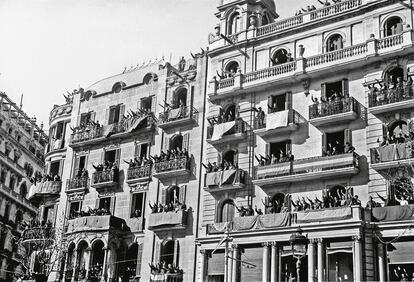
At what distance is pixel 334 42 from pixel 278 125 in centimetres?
711

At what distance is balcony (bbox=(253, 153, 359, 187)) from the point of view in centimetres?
3606

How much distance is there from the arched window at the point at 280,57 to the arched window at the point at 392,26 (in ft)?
24.1

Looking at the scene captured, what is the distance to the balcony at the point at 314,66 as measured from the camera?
37.1 m

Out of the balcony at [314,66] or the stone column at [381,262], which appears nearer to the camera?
the stone column at [381,262]

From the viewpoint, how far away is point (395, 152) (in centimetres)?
3447

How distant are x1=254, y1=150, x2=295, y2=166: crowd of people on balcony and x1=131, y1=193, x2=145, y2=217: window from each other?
35.3 feet

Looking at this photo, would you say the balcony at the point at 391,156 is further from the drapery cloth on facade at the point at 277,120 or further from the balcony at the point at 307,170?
the drapery cloth on facade at the point at 277,120

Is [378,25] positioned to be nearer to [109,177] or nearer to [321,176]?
[321,176]

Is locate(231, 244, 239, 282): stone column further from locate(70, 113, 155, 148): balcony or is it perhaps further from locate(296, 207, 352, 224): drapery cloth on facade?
locate(70, 113, 155, 148): balcony

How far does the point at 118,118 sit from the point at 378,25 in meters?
23.1

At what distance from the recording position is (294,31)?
42.8m

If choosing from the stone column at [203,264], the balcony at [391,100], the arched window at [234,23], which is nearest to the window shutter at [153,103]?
the arched window at [234,23]

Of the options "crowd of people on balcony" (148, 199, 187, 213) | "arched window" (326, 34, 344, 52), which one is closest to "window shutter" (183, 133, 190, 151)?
"crowd of people on balcony" (148, 199, 187, 213)

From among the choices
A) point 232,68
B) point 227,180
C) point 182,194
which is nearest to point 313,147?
point 227,180
